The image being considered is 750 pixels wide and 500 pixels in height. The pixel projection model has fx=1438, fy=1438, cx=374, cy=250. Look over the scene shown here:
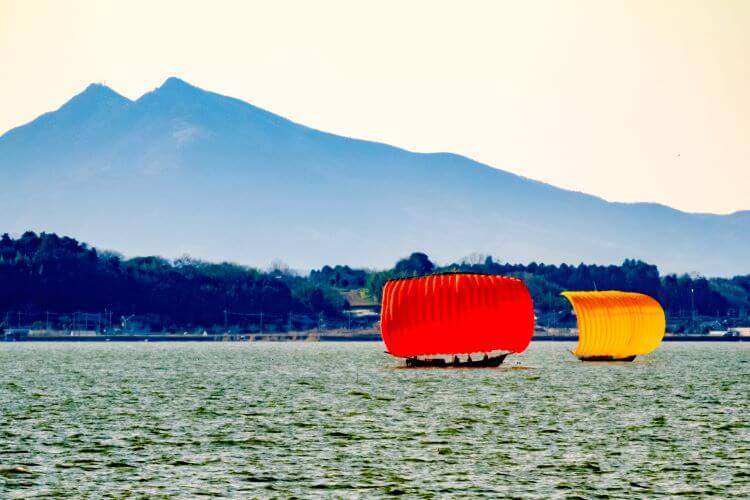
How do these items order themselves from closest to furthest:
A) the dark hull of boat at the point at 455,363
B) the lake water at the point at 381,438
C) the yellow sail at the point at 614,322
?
the lake water at the point at 381,438
the dark hull of boat at the point at 455,363
the yellow sail at the point at 614,322

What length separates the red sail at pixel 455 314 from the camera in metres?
127

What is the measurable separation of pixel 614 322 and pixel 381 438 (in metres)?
79.6

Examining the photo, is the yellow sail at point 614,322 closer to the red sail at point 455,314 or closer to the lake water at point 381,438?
the lake water at point 381,438

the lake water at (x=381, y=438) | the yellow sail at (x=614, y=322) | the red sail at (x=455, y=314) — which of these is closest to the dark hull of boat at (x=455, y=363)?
the lake water at (x=381, y=438)

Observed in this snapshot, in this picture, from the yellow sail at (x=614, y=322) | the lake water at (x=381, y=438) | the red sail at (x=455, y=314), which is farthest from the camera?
the yellow sail at (x=614, y=322)

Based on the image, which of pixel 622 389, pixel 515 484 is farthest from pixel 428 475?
pixel 622 389

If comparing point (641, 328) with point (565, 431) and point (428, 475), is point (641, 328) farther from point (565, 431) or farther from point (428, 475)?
Result: point (428, 475)

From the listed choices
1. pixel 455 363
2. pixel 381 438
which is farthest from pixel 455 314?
pixel 381 438

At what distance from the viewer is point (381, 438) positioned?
7450 cm

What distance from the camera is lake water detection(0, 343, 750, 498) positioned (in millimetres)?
56625

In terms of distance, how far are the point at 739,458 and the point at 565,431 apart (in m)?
Answer: 14.6

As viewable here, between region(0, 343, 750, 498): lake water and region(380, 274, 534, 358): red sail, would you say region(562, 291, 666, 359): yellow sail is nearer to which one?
region(0, 343, 750, 498): lake water

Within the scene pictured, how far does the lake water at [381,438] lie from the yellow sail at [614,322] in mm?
16808

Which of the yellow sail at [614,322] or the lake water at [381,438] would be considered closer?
the lake water at [381,438]
